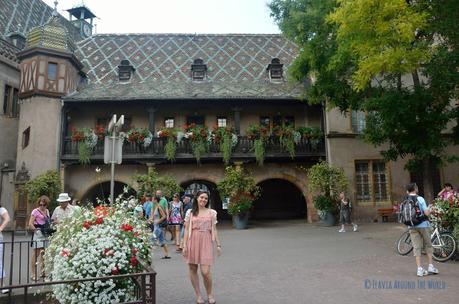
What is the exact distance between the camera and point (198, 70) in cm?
2200

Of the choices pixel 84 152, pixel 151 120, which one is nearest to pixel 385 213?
pixel 151 120

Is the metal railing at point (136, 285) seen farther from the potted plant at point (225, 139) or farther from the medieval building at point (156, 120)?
the medieval building at point (156, 120)

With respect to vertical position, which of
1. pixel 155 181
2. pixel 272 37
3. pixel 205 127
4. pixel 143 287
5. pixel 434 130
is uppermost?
pixel 272 37

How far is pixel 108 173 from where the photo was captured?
19828mm

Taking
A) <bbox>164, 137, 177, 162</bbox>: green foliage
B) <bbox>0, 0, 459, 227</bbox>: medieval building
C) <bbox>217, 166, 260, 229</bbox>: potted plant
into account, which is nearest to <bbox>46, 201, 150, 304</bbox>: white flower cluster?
<bbox>217, 166, 260, 229</bbox>: potted plant

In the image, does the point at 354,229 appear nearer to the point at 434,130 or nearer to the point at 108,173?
the point at 434,130

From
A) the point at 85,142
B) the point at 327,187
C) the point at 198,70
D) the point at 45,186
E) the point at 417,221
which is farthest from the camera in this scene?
the point at 198,70

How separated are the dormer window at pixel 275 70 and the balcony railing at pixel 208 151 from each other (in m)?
4.40

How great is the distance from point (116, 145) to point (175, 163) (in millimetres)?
11458

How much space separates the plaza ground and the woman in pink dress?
19.0 inches

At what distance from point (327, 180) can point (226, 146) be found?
4.98 meters

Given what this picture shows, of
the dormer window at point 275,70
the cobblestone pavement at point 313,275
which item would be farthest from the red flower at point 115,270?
the dormer window at point 275,70

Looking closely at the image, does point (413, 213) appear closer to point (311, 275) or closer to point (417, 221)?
point (417, 221)

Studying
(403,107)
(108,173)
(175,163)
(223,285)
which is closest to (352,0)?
(403,107)
